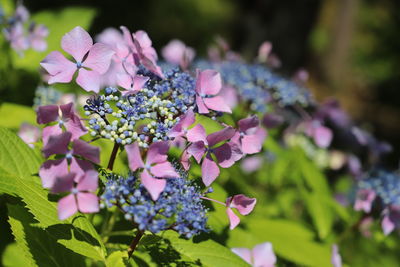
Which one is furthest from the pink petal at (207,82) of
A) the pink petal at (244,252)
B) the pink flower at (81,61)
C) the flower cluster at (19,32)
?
the flower cluster at (19,32)

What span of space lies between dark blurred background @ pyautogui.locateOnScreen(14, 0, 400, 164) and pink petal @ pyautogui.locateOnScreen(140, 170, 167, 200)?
12.3ft

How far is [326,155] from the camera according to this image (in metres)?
3.80

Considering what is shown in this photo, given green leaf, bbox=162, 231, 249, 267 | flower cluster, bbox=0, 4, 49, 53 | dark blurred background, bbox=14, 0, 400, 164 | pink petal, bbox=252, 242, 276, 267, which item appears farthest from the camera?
dark blurred background, bbox=14, 0, 400, 164

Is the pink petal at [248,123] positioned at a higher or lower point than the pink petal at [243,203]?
higher

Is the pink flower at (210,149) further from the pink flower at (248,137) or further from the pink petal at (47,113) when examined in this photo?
the pink petal at (47,113)

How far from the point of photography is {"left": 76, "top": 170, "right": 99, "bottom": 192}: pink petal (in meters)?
1.17

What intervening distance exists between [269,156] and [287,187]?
0.24 meters

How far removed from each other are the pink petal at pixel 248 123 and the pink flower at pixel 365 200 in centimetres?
94

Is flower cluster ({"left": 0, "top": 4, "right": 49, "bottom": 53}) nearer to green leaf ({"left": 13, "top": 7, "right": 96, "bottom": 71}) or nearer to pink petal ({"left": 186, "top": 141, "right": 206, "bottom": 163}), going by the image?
green leaf ({"left": 13, "top": 7, "right": 96, "bottom": 71})

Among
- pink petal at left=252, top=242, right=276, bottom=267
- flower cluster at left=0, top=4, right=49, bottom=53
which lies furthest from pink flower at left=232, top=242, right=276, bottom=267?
flower cluster at left=0, top=4, right=49, bottom=53

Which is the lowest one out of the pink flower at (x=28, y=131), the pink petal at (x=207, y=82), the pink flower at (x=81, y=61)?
the pink flower at (x=28, y=131)

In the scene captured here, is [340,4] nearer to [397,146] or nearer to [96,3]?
[397,146]

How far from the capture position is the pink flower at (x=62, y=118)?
128cm

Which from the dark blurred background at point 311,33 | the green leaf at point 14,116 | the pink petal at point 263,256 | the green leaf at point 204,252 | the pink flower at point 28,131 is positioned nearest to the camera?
the green leaf at point 204,252
